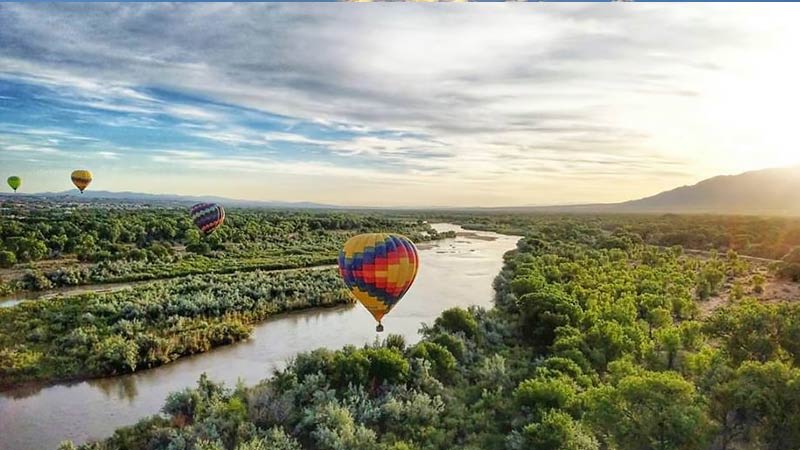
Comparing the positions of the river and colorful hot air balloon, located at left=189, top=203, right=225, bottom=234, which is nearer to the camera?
the river

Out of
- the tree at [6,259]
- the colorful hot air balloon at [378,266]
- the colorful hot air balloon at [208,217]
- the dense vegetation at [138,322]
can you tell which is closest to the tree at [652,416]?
the colorful hot air balloon at [378,266]

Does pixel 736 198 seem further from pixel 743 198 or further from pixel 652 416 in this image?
pixel 652 416

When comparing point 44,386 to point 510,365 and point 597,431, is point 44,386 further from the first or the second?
point 597,431

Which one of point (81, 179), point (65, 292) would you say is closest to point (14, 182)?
point (81, 179)

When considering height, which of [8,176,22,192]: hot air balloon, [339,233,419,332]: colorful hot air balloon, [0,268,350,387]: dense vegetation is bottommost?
[0,268,350,387]: dense vegetation

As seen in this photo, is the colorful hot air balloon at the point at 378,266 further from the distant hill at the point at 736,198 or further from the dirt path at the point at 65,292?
the distant hill at the point at 736,198

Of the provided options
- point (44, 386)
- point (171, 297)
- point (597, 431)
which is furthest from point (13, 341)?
point (597, 431)

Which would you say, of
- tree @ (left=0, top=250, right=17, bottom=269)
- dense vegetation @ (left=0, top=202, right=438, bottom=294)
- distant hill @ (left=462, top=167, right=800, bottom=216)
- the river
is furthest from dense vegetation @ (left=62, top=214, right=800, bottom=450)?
distant hill @ (left=462, top=167, right=800, bottom=216)

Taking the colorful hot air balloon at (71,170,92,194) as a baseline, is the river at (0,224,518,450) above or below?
below

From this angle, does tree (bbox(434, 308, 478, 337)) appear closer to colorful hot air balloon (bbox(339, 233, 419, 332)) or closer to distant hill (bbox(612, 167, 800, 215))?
colorful hot air balloon (bbox(339, 233, 419, 332))
